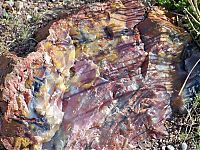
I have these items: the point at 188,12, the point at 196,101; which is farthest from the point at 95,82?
the point at 188,12

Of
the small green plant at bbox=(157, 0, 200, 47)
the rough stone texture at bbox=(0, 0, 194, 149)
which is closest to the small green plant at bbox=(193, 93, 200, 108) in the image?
the rough stone texture at bbox=(0, 0, 194, 149)

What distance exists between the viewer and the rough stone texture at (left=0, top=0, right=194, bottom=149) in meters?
3.45

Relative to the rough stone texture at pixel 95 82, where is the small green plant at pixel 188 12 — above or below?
above

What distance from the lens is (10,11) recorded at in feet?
14.8

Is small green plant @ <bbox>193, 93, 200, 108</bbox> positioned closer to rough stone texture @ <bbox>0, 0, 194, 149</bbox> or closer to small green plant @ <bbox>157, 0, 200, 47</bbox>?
rough stone texture @ <bbox>0, 0, 194, 149</bbox>

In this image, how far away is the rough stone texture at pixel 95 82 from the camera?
136 inches

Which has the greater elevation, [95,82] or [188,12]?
[188,12]

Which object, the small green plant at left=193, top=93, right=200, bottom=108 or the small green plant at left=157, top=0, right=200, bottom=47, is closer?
the small green plant at left=193, top=93, right=200, bottom=108

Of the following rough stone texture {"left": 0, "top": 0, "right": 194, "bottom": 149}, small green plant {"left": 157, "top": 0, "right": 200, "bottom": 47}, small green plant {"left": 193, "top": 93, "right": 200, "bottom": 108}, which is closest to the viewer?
rough stone texture {"left": 0, "top": 0, "right": 194, "bottom": 149}

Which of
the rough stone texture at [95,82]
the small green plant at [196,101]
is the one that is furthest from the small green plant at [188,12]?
the small green plant at [196,101]

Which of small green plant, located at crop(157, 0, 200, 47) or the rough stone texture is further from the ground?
small green plant, located at crop(157, 0, 200, 47)

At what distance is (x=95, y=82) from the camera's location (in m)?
3.72

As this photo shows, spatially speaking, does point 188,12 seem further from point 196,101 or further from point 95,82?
point 95,82

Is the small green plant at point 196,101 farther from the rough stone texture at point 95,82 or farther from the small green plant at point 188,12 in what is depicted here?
the small green plant at point 188,12
